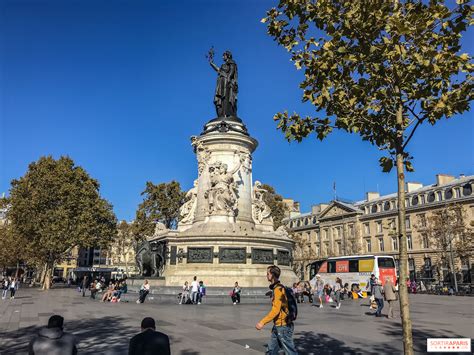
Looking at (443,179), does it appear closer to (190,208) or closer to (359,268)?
(359,268)

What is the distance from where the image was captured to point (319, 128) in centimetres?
768

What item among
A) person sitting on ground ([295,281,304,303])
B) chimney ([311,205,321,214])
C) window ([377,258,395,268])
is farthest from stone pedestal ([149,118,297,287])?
chimney ([311,205,321,214])

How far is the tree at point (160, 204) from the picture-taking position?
58969 millimetres

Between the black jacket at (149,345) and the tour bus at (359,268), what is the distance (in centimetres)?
3348

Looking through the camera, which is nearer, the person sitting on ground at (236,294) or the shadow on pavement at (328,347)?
the shadow on pavement at (328,347)

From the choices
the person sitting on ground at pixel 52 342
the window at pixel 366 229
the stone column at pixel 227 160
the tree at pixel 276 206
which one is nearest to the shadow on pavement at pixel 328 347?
the person sitting on ground at pixel 52 342

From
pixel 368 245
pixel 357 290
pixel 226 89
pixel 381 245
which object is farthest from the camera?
pixel 368 245

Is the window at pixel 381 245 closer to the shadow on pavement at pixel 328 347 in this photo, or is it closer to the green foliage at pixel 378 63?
the shadow on pavement at pixel 328 347

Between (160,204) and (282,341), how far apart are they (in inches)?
2146

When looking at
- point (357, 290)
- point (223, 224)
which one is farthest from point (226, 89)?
point (357, 290)

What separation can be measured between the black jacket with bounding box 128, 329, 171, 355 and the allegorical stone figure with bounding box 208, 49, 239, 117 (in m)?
25.5

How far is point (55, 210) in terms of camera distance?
4284 centimetres

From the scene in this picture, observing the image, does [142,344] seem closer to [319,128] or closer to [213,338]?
[319,128]

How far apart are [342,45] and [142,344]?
5505mm
